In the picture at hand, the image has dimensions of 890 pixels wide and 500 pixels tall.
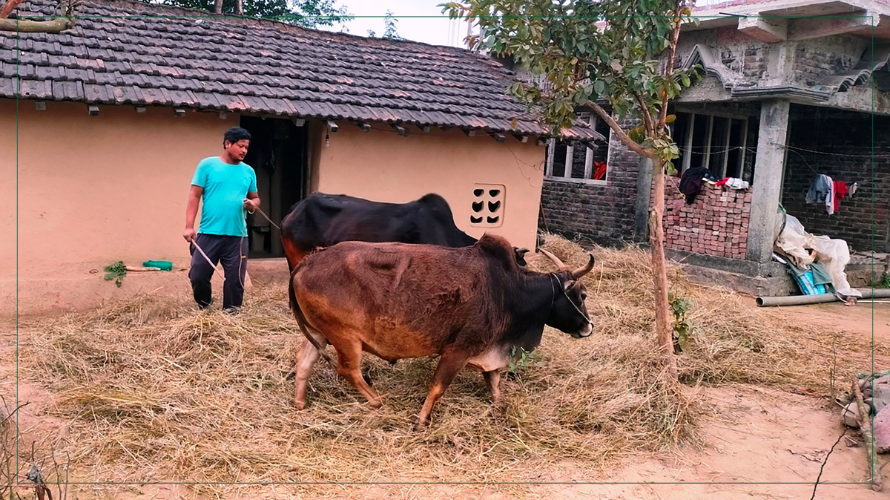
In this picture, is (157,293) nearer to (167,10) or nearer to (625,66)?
(167,10)

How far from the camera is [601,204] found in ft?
39.7

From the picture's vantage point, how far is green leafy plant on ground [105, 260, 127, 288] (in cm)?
755

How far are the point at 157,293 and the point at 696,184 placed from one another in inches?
290

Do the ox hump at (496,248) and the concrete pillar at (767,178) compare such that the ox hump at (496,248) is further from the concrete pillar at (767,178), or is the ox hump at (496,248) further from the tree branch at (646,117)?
the concrete pillar at (767,178)

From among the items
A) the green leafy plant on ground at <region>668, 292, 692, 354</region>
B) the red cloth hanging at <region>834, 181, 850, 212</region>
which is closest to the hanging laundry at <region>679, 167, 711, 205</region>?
the red cloth hanging at <region>834, 181, 850, 212</region>

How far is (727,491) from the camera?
13.2ft

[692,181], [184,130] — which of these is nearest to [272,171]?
[184,130]

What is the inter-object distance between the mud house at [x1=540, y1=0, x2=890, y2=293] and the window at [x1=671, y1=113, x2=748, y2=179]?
2 centimetres

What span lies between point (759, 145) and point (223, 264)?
7.30 metres

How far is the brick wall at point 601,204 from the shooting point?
11641 mm

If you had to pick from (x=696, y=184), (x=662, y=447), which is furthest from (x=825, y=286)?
(x=662, y=447)

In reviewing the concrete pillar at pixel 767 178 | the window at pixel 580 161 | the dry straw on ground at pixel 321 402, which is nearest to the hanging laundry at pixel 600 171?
the window at pixel 580 161

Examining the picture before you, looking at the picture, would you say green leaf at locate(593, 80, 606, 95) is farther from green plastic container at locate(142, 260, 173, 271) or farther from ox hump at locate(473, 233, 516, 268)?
green plastic container at locate(142, 260, 173, 271)

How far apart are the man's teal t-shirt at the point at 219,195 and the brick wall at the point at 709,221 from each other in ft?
21.4
